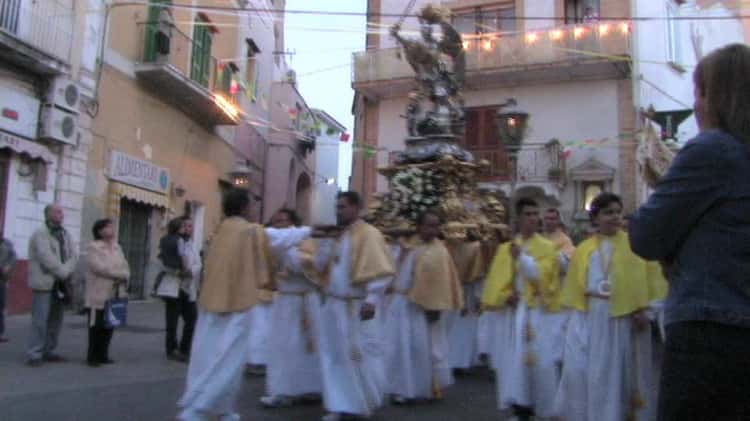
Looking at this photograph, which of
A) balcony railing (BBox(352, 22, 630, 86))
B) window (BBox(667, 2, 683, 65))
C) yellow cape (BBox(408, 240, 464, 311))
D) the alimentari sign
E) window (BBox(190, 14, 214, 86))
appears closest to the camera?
yellow cape (BBox(408, 240, 464, 311))

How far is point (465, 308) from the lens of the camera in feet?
26.1

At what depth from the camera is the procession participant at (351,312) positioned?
514 centimetres

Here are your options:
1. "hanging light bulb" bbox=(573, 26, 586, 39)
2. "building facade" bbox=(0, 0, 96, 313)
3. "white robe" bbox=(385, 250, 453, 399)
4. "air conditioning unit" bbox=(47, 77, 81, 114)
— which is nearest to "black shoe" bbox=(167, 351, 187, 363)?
"white robe" bbox=(385, 250, 453, 399)

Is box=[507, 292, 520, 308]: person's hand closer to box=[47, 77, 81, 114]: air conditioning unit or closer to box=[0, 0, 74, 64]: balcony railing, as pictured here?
box=[0, 0, 74, 64]: balcony railing

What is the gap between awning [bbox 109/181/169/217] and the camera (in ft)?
47.9

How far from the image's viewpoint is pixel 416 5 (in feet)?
75.6

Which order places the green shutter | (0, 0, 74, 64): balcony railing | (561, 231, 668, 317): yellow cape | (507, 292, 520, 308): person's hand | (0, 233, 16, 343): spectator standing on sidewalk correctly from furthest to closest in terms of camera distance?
1. the green shutter
2. (0, 0, 74, 64): balcony railing
3. (0, 233, 16, 343): spectator standing on sidewalk
4. (507, 292, 520, 308): person's hand
5. (561, 231, 668, 317): yellow cape

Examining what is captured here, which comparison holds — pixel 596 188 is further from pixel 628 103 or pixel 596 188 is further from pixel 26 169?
pixel 26 169

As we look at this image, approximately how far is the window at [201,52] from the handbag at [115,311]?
10.9 m

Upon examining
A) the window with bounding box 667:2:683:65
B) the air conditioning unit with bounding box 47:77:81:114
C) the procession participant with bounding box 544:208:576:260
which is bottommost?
the procession participant with bounding box 544:208:576:260

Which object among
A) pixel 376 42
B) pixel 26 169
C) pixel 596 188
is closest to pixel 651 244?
pixel 26 169

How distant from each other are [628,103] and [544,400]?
1640 centimetres

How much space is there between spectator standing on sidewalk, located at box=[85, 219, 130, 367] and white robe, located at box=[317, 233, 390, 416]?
3.17m

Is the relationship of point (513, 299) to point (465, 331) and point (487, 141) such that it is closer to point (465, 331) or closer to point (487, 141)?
point (465, 331)
